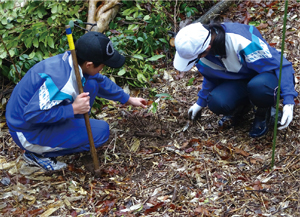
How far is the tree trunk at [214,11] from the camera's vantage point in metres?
4.36

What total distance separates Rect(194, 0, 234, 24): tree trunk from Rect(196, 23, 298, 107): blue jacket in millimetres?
1632

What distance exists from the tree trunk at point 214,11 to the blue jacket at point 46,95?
7.65 feet

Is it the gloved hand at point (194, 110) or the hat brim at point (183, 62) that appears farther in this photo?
the gloved hand at point (194, 110)

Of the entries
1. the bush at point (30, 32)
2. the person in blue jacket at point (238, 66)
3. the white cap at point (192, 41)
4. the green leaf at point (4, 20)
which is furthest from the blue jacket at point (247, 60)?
the green leaf at point (4, 20)

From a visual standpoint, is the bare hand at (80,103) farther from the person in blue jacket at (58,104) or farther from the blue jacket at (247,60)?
the blue jacket at (247,60)

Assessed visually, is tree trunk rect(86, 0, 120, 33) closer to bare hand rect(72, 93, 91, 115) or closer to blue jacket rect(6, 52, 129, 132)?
blue jacket rect(6, 52, 129, 132)

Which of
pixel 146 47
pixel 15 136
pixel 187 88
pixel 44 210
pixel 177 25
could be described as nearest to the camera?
pixel 44 210

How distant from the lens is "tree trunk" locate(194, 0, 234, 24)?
4363 millimetres

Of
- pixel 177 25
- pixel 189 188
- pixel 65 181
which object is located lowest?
pixel 65 181

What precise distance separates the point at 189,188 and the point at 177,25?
258 centimetres

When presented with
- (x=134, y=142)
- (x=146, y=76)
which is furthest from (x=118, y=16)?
(x=134, y=142)

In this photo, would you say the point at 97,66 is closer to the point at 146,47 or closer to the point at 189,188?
the point at 189,188

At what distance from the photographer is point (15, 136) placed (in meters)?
2.65

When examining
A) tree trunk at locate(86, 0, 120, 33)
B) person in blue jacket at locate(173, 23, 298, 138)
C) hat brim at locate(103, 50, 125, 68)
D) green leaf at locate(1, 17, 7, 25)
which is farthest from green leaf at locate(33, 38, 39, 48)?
person in blue jacket at locate(173, 23, 298, 138)
